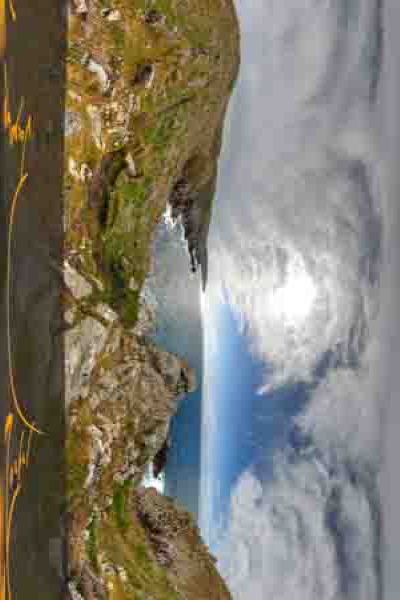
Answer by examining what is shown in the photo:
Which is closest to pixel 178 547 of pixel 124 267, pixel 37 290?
pixel 124 267

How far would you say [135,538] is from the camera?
1222 cm

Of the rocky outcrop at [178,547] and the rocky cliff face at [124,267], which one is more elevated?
the rocky cliff face at [124,267]

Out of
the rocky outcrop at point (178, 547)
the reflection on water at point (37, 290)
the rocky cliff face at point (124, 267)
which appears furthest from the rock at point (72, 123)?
the rocky outcrop at point (178, 547)

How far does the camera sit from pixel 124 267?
12.0m

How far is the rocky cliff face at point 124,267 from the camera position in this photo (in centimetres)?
1014

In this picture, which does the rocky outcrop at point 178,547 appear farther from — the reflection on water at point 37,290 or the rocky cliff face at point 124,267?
the reflection on water at point 37,290

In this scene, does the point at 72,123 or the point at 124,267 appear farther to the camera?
the point at 124,267

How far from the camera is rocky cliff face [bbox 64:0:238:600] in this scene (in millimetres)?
10141

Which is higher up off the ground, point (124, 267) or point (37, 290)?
point (124, 267)

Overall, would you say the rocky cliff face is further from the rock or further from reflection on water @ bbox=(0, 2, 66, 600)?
reflection on water @ bbox=(0, 2, 66, 600)

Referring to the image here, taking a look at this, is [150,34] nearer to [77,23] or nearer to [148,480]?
[77,23]

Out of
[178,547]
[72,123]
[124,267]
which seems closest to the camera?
[72,123]

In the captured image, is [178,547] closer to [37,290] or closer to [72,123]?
[37,290]

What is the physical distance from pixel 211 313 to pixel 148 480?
4.59 meters
